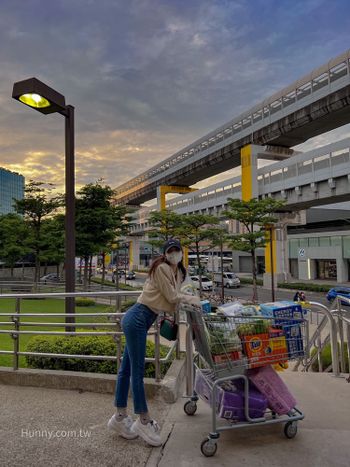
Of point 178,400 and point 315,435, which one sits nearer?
point 315,435

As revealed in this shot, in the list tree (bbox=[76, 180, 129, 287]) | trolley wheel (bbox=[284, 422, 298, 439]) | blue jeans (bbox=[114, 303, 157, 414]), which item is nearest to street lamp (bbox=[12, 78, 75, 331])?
blue jeans (bbox=[114, 303, 157, 414])

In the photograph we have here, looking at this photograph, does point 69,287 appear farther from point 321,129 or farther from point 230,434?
point 321,129

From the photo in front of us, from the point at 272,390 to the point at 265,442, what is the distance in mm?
417

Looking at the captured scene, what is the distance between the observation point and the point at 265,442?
3.04m

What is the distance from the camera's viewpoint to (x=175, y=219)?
113 ft

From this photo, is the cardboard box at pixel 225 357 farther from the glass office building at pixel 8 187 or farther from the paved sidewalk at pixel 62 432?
the glass office building at pixel 8 187

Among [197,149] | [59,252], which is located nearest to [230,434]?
[59,252]

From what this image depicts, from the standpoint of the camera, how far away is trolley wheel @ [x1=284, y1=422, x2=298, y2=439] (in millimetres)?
3072

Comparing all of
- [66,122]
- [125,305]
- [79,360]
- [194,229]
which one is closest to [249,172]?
[194,229]

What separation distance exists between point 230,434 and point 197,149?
139ft

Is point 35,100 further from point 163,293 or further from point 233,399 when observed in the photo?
point 233,399

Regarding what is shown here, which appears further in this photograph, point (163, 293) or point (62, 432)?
point (62, 432)

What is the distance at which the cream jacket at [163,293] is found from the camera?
2.88 meters

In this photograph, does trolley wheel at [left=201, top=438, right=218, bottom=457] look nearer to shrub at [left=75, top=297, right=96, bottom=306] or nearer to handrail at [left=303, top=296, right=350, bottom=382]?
handrail at [left=303, top=296, right=350, bottom=382]
